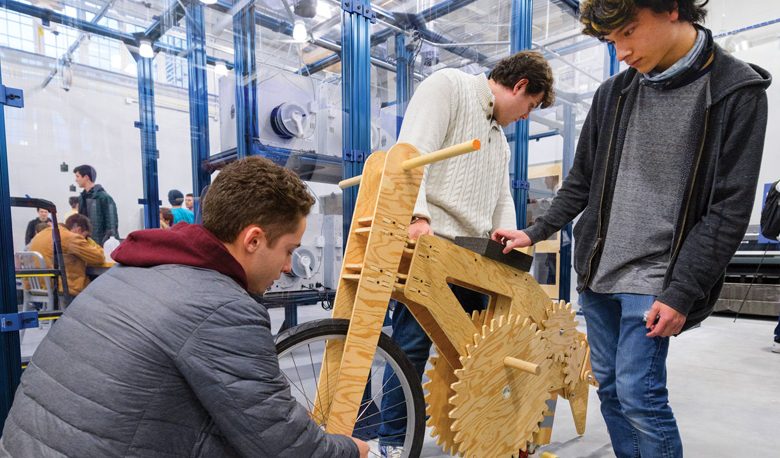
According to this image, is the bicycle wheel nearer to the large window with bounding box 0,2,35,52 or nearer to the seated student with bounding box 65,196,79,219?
the seated student with bounding box 65,196,79,219

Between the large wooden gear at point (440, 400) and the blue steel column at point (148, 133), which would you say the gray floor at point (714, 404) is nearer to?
the large wooden gear at point (440, 400)

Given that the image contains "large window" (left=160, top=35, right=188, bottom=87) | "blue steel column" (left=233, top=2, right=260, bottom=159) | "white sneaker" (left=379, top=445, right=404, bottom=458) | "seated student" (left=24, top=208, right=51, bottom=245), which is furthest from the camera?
"blue steel column" (left=233, top=2, right=260, bottom=159)

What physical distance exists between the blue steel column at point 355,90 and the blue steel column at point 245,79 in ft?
1.46

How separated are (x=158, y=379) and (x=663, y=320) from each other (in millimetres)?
1040

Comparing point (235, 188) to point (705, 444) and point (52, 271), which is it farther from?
point (705, 444)

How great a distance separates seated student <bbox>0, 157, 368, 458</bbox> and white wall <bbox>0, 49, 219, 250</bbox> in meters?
1.15

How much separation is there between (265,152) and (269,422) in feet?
5.42

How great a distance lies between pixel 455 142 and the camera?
146 centimetres

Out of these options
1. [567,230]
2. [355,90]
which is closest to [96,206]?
[355,90]

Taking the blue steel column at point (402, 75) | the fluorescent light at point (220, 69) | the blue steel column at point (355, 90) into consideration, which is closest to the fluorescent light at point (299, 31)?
the blue steel column at point (355, 90)

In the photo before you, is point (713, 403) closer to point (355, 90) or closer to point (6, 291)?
point (355, 90)

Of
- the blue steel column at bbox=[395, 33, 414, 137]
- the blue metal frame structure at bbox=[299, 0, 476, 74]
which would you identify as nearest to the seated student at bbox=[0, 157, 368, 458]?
the blue metal frame structure at bbox=[299, 0, 476, 74]

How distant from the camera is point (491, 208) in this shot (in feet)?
5.21

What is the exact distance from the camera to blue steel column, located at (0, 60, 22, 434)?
58.1 inches
